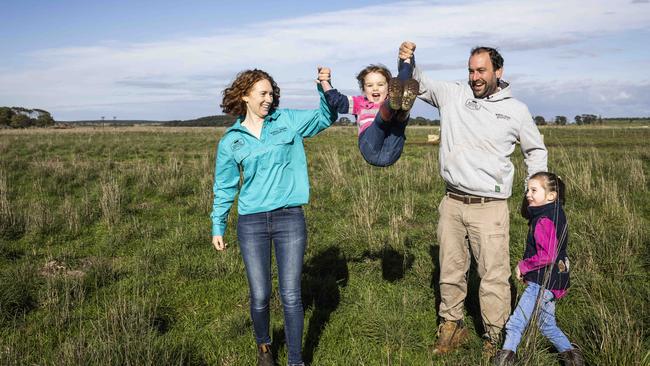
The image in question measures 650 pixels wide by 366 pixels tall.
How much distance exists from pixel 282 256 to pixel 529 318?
5.66 ft

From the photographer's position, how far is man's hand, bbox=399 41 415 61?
3.24 meters

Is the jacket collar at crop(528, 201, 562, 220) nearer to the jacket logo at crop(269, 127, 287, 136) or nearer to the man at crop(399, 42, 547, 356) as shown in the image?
the man at crop(399, 42, 547, 356)

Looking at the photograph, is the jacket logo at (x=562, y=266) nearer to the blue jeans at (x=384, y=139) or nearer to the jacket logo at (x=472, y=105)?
the jacket logo at (x=472, y=105)

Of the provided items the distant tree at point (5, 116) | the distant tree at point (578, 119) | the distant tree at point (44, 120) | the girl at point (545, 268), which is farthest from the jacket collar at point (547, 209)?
the distant tree at point (44, 120)

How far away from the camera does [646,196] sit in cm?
919

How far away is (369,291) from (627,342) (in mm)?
2213

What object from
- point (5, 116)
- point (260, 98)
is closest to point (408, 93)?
point (260, 98)

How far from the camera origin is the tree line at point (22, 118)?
3752 inches

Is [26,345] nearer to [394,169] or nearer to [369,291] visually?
[369,291]

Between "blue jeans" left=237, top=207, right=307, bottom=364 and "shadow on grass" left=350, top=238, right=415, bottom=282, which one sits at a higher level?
"blue jeans" left=237, top=207, right=307, bottom=364

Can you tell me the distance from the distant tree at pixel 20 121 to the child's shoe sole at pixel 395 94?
111m

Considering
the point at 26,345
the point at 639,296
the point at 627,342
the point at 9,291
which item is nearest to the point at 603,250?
the point at 639,296

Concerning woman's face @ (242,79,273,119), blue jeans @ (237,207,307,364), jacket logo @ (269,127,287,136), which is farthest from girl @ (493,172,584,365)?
woman's face @ (242,79,273,119)

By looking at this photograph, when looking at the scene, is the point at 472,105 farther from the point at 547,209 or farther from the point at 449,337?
the point at 449,337
